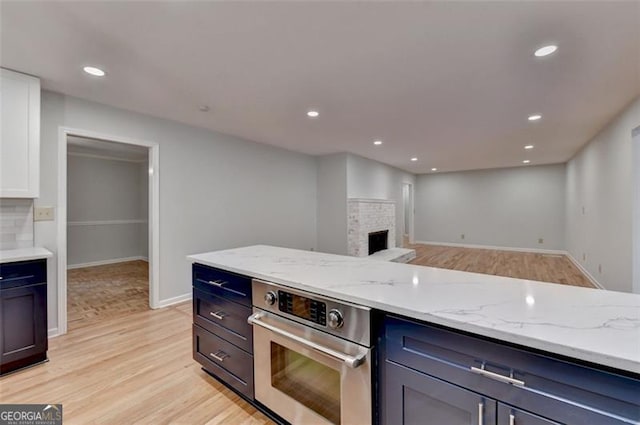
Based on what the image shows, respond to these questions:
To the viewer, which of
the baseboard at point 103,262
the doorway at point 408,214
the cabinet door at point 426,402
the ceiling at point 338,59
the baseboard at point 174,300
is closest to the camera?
the cabinet door at point 426,402

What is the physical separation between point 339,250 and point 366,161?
2138 mm

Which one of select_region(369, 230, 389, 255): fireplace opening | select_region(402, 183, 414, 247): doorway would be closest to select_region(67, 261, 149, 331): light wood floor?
select_region(369, 230, 389, 255): fireplace opening

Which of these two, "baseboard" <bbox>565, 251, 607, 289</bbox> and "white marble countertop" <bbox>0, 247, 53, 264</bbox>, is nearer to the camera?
"white marble countertop" <bbox>0, 247, 53, 264</bbox>

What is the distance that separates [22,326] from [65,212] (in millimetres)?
1144

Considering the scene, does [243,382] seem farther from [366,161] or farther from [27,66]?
[366,161]

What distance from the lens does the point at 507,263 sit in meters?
6.36

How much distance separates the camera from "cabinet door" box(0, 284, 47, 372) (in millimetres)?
2059

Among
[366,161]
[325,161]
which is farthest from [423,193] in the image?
[325,161]

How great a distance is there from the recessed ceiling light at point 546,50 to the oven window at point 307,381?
8.27ft

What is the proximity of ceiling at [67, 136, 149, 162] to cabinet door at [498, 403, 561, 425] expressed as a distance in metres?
5.58

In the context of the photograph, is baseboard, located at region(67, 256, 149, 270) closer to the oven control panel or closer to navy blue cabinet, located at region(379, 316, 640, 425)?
the oven control panel
